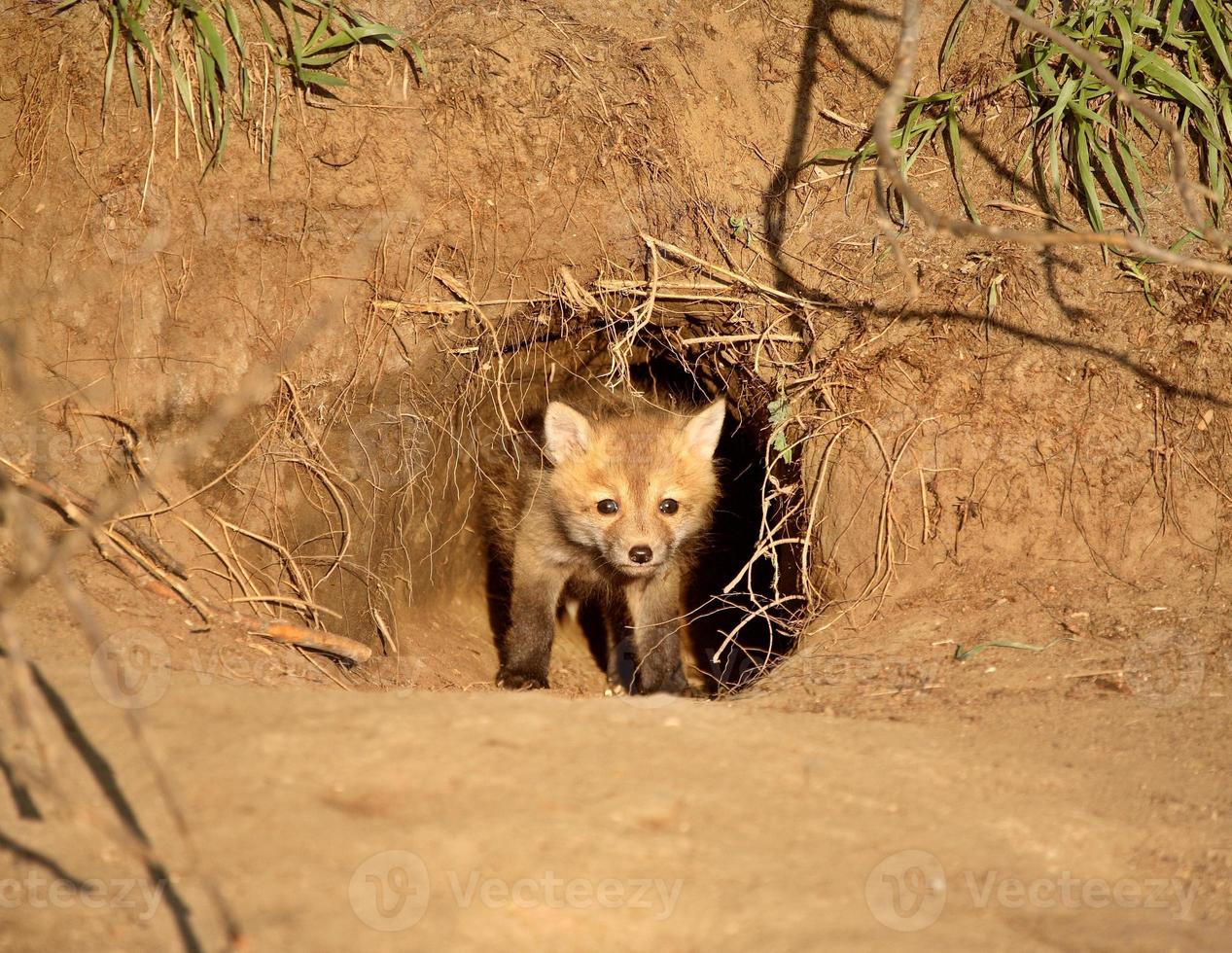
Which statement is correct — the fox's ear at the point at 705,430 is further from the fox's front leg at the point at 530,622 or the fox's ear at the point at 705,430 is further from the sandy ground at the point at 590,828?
the sandy ground at the point at 590,828

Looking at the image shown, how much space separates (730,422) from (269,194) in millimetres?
2865

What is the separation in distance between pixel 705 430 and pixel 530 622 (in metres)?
1.22

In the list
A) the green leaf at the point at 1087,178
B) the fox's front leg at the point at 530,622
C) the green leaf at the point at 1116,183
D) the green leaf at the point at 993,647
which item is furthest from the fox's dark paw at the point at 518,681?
the green leaf at the point at 1116,183

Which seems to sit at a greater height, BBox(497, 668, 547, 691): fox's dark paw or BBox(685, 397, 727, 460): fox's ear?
BBox(685, 397, 727, 460): fox's ear

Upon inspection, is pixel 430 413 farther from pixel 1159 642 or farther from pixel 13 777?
pixel 1159 642

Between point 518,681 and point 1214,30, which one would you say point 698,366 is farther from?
point 1214,30

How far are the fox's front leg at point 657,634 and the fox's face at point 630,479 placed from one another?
0.14 meters

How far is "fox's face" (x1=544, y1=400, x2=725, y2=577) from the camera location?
14.7 feet

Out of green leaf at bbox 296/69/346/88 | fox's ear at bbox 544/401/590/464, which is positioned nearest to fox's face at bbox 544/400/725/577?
fox's ear at bbox 544/401/590/464

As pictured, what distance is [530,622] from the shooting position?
4.65 metres

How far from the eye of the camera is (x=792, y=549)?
472 centimetres

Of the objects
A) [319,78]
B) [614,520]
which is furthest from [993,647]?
[319,78]

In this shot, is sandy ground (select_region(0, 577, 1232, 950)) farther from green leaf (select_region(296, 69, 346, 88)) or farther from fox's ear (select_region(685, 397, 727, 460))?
green leaf (select_region(296, 69, 346, 88))

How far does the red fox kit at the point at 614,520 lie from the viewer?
14.9ft
